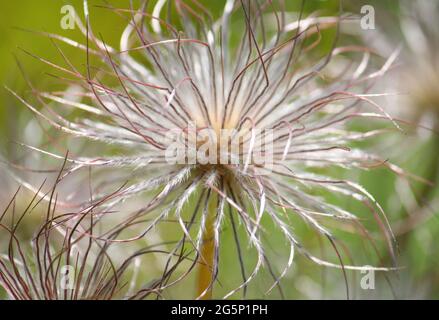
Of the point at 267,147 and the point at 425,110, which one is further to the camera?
the point at 425,110

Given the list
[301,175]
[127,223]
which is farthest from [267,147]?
[127,223]

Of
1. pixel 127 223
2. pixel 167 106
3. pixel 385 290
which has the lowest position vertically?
pixel 385 290

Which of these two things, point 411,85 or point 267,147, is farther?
point 411,85
